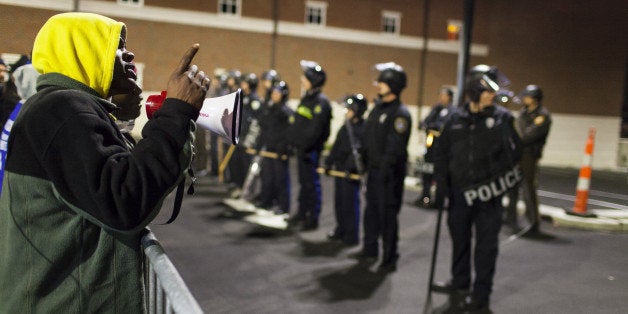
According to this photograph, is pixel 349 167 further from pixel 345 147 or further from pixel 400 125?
pixel 400 125

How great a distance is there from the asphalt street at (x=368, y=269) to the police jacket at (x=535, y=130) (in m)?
0.99

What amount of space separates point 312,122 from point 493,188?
3510 mm

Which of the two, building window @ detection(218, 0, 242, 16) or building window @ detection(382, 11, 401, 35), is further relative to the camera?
building window @ detection(382, 11, 401, 35)

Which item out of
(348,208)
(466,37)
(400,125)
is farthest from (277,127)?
(466,37)

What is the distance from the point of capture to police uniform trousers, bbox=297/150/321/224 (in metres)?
8.39

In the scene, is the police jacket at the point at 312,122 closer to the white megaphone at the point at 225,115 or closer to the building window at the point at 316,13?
the white megaphone at the point at 225,115

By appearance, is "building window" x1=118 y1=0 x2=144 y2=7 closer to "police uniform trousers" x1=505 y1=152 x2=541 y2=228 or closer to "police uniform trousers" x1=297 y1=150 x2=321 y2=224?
"police uniform trousers" x1=297 y1=150 x2=321 y2=224

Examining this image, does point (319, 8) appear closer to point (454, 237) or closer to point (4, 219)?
point (454, 237)

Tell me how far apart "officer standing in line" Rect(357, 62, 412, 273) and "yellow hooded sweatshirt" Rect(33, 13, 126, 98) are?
4967mm

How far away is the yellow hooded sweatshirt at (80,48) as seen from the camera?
1751 millimetres

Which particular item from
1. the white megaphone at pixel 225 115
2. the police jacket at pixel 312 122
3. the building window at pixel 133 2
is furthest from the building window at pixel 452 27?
the white megaphone at pixel 225 115

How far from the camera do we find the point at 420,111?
2786cm

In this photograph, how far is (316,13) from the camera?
26391mm

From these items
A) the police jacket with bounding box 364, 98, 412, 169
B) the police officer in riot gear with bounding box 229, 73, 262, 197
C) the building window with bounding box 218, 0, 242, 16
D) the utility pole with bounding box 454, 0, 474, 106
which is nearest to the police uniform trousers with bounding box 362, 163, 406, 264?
the police jacket with bounding box 364, 98, 412, 169
